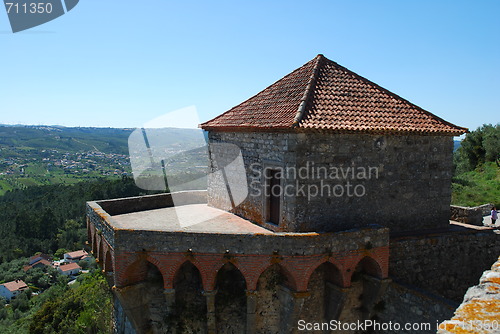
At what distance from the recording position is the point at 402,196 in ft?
34.9

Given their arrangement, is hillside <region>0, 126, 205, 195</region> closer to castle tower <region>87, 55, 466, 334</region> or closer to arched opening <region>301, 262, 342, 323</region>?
castle tower <region>87, 55, 466, 334</region>

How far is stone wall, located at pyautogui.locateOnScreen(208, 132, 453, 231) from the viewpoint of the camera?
9414 millimetres

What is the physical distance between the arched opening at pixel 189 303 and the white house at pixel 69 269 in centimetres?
5715

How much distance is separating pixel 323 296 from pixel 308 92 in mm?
5140

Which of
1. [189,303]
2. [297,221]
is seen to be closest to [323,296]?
[297,221]

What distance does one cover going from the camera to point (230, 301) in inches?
361

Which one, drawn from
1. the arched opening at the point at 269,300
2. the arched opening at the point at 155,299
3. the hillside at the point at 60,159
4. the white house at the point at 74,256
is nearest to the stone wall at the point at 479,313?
the arched opening at the point at 269,300

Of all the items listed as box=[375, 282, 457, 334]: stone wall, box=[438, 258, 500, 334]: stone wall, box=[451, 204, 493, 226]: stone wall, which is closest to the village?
box=[451, 204, 493, 226]: stone wall

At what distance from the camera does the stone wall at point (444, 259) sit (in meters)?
9.65

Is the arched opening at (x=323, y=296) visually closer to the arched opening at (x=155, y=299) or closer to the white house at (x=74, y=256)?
the arched opening at (x=155, y=299)

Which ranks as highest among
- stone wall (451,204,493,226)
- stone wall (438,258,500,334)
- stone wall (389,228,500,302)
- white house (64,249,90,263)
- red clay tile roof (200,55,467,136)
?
red clay tile roof (200,55,467,136)

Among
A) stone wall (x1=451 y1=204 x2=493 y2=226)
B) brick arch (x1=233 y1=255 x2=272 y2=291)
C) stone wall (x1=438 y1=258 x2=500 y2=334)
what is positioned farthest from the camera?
stone wall (x1=451 y1=204 x2=493 y2=226)

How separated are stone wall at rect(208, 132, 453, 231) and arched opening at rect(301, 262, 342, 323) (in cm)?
107

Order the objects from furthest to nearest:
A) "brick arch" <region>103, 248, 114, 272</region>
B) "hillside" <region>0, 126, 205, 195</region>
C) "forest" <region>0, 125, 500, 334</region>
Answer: "hillside" <region>0, 126, 205, 195</region>
"forest" <region>0, 125, 500, 334</region>
"brick arch" <region>103, 248, 114, 272</region>
